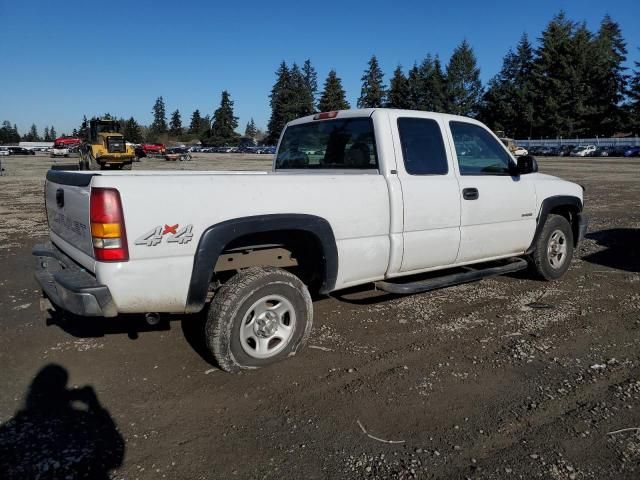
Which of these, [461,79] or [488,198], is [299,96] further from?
[488,198]

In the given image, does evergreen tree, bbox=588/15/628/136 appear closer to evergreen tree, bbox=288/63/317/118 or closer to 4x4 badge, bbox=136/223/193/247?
evergreen tree, bbox=288/63/317/118

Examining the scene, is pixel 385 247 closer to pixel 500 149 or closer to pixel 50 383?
pixel 500 149

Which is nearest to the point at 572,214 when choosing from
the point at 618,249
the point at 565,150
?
the point at 618,249

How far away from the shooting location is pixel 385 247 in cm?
438

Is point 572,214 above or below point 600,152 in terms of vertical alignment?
below

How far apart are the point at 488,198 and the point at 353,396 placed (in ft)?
8.58

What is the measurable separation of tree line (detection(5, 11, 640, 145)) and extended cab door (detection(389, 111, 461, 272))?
82.9m

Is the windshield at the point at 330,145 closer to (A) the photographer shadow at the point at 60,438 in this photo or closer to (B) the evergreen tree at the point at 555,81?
(A) the photographer shadow at the point at 60,438

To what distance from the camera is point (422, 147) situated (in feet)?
15.7

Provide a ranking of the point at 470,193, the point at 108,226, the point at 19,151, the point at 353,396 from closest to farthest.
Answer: the point at 108,226
the point at 353,396
the point at 470,193
the point at 19,151

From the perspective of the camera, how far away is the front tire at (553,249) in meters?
5.99

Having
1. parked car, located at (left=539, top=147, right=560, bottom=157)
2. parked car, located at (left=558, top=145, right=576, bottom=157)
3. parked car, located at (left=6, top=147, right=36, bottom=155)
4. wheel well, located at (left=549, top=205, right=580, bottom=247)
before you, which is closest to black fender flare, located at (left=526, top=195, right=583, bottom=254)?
wheel well, located at (left=549, top=205, right=580, bottom=247)

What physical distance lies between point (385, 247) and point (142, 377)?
2157mm

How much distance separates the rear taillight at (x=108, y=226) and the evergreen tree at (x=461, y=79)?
3601 inches
